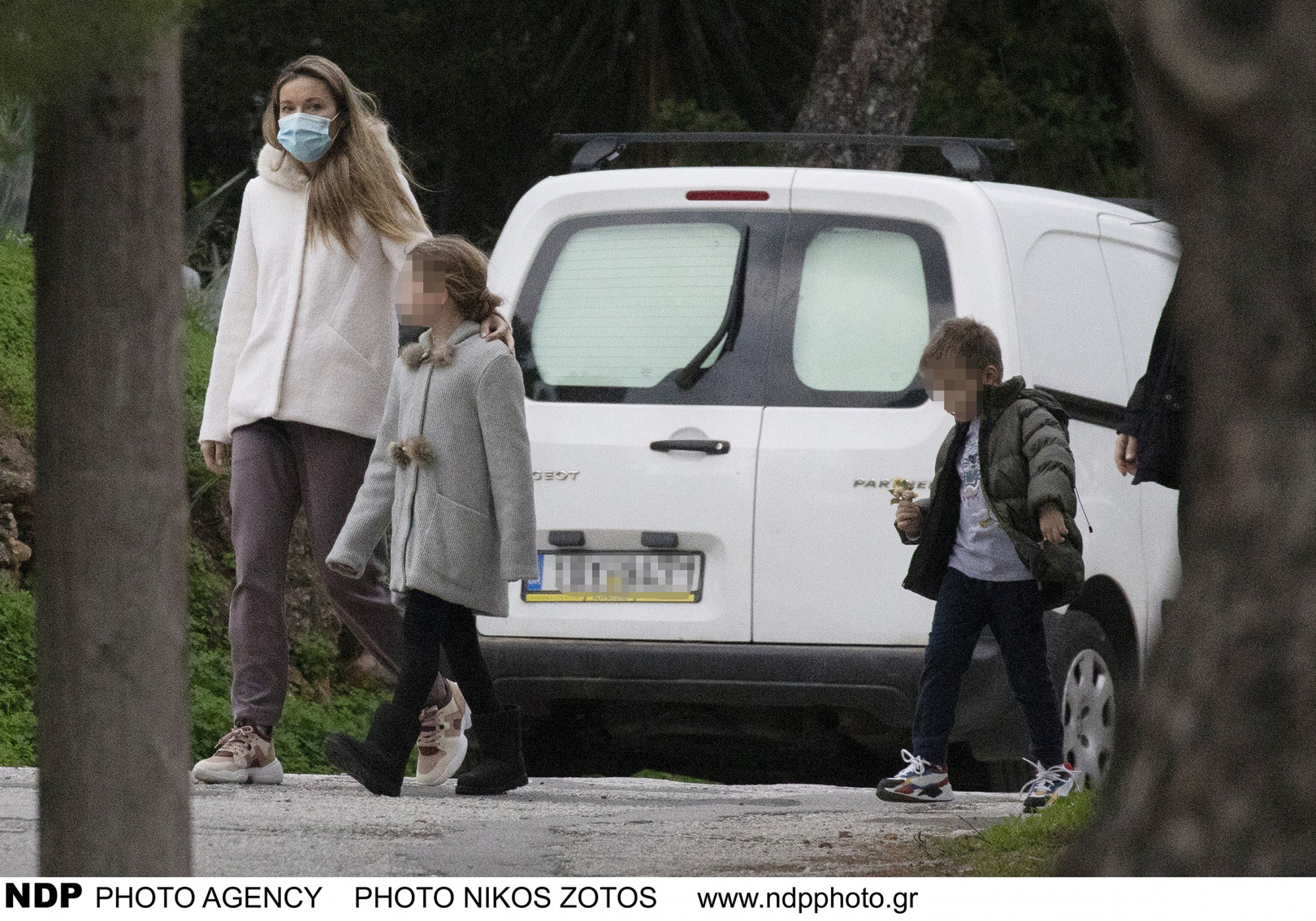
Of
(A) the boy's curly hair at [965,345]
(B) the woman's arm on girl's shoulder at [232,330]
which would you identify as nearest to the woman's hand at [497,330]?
(B) the woman's arm on girl's shoulder at [232,330]

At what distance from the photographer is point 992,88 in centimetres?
1570

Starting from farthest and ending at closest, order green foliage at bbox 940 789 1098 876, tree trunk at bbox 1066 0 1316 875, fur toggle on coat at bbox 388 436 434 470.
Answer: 1. fur toggle on coat at bbox 388 436 434 470
2. green foliage at bbox 940 789 1098 876
3. tree trunk at bbox 1066 0 1316 875

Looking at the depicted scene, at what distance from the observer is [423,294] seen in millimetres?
5188

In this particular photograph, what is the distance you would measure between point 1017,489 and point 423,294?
1594mm

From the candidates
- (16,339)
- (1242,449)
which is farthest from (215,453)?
(1242,449)

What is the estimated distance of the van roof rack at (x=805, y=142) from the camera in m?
6.05

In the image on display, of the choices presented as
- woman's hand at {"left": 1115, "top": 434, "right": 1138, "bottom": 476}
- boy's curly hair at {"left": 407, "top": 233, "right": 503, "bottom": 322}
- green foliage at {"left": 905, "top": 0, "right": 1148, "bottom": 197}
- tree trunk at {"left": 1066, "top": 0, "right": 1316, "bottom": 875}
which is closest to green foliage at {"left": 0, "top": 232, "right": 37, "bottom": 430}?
boy's curly hair at {"left": 407, "top": 233, "right": 503, "bottom": 322}

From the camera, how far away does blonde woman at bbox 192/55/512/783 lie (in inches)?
210

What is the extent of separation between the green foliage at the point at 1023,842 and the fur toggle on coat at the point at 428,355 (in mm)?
1703

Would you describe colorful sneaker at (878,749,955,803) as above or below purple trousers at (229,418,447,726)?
below

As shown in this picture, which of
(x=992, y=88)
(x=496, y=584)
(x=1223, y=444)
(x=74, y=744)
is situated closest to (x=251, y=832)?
(x=496, y=584)

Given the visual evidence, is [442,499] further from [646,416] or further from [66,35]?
[66,35]

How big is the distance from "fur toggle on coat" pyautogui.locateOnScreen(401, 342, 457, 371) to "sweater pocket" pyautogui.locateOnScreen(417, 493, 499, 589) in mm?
342

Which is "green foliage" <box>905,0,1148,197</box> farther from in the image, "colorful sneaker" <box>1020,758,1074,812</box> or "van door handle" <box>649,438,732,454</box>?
"colorful sneaker" <box>1020,758,1074,812</box>
